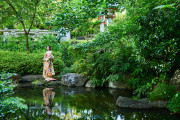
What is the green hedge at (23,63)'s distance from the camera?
1065 centimetres

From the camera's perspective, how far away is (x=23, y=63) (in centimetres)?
1086

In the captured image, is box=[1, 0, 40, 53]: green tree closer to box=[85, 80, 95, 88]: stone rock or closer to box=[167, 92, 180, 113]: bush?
box=[85, 80, 95, 88]: stone rock

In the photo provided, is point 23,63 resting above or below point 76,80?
above

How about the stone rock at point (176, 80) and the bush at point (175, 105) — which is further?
the stone rock at point (176, 80)

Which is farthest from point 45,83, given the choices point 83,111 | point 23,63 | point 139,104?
point 139,104

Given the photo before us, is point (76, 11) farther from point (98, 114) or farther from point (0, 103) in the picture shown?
point (0, 103)

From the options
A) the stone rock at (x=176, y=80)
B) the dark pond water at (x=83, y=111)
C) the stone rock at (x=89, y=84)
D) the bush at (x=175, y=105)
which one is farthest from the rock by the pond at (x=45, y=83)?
the bush at (x=175, y=105)

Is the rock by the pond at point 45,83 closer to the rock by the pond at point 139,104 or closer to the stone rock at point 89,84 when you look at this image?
the stone rock at point 89,84

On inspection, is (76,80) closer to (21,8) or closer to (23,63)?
(23,63)

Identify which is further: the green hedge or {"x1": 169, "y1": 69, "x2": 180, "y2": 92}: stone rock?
the green hedge

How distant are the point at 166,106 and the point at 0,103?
4.41 m

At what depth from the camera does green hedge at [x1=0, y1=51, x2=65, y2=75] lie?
1065 centimetres

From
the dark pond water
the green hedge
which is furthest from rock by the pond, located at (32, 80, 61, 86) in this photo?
the dark pond water

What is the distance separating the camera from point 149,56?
17.9ft
